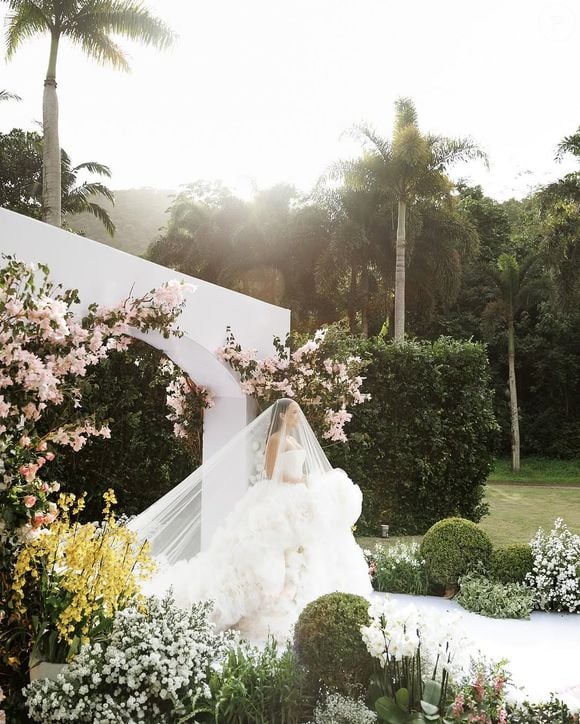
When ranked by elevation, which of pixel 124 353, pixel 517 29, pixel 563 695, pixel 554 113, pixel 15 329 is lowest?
pixel 563 695

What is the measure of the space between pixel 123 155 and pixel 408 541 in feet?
86.9

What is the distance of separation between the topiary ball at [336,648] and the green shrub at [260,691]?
0.35ft

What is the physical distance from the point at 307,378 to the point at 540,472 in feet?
61.2

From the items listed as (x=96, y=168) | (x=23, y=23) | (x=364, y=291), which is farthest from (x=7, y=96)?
(x=364, y=291)

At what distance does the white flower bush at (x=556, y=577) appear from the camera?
7516mm

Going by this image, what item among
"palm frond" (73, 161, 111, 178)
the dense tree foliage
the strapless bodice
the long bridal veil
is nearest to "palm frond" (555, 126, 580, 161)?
the dense tree foliage

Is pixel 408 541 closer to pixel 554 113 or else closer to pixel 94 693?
pixel 94 693

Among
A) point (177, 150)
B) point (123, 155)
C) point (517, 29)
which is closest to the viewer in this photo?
point (517, 29)

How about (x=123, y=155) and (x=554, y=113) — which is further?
(x=123, y=155)

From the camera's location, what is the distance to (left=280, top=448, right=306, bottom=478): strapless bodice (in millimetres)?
6996

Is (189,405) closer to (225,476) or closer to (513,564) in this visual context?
(225,476)

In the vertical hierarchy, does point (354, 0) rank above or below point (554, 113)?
below

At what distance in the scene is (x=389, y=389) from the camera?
13352 mm

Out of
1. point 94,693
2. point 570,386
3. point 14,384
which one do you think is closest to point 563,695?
point 94,693
